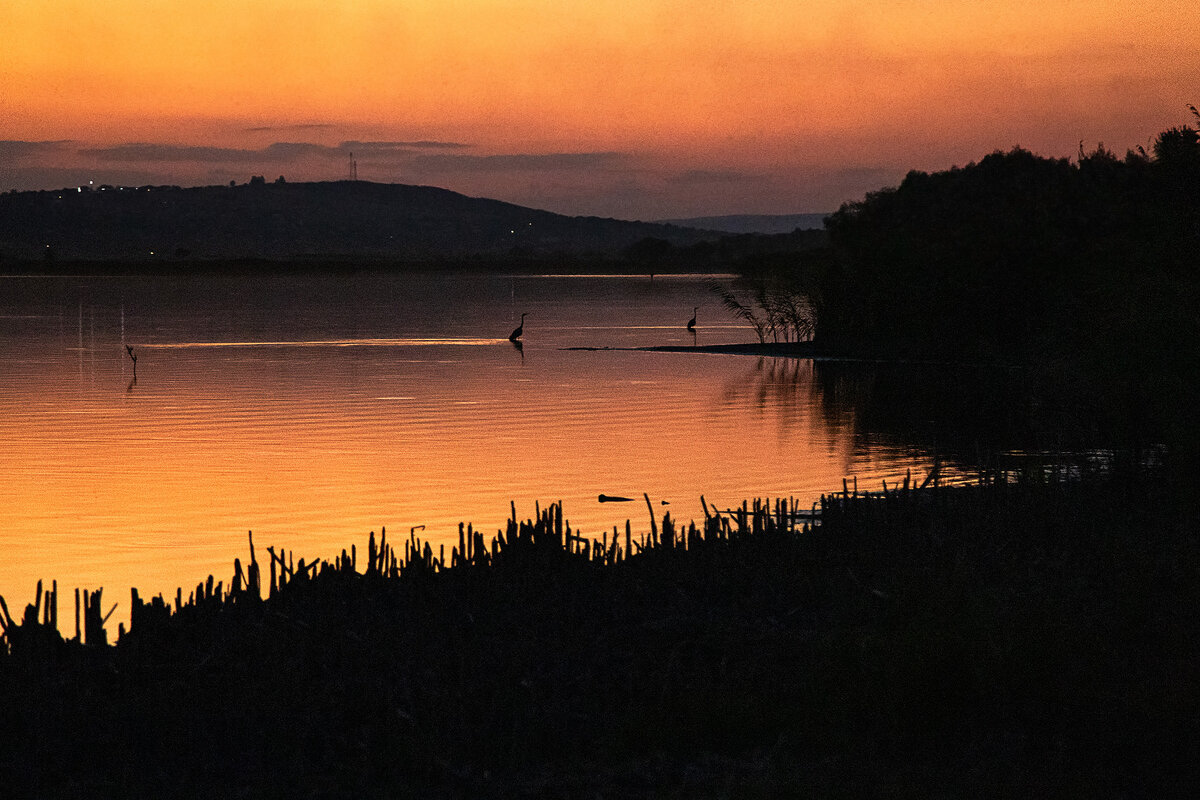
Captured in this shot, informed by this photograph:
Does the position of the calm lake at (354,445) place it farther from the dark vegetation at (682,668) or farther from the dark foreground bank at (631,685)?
the dark foreground bank at (631,685)

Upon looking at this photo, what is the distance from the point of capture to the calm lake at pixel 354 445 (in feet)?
66.6

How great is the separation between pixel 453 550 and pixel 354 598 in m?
1.62

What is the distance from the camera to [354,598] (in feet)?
41.3

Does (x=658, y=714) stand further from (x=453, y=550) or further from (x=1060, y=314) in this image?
(x=1060, y=314)

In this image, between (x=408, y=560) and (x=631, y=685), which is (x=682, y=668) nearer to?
(x=631, y=685)

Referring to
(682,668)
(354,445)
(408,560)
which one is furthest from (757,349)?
(682,668)

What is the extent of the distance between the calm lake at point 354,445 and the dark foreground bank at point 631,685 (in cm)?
432

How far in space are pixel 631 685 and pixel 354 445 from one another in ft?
66.8

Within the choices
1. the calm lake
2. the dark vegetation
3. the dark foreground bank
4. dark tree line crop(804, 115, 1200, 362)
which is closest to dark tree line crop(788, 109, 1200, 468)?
dark tree line crop(804, 115, 1200, 362)

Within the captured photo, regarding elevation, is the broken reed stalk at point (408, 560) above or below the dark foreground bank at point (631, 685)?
above

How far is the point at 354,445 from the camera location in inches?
1181

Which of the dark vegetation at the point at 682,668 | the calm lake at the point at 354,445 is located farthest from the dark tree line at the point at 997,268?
the dark vegetation at the point at 682,668

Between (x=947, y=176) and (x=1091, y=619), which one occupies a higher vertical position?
(x=947, y=176)

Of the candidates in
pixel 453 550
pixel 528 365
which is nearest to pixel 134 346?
pixel 528 365
